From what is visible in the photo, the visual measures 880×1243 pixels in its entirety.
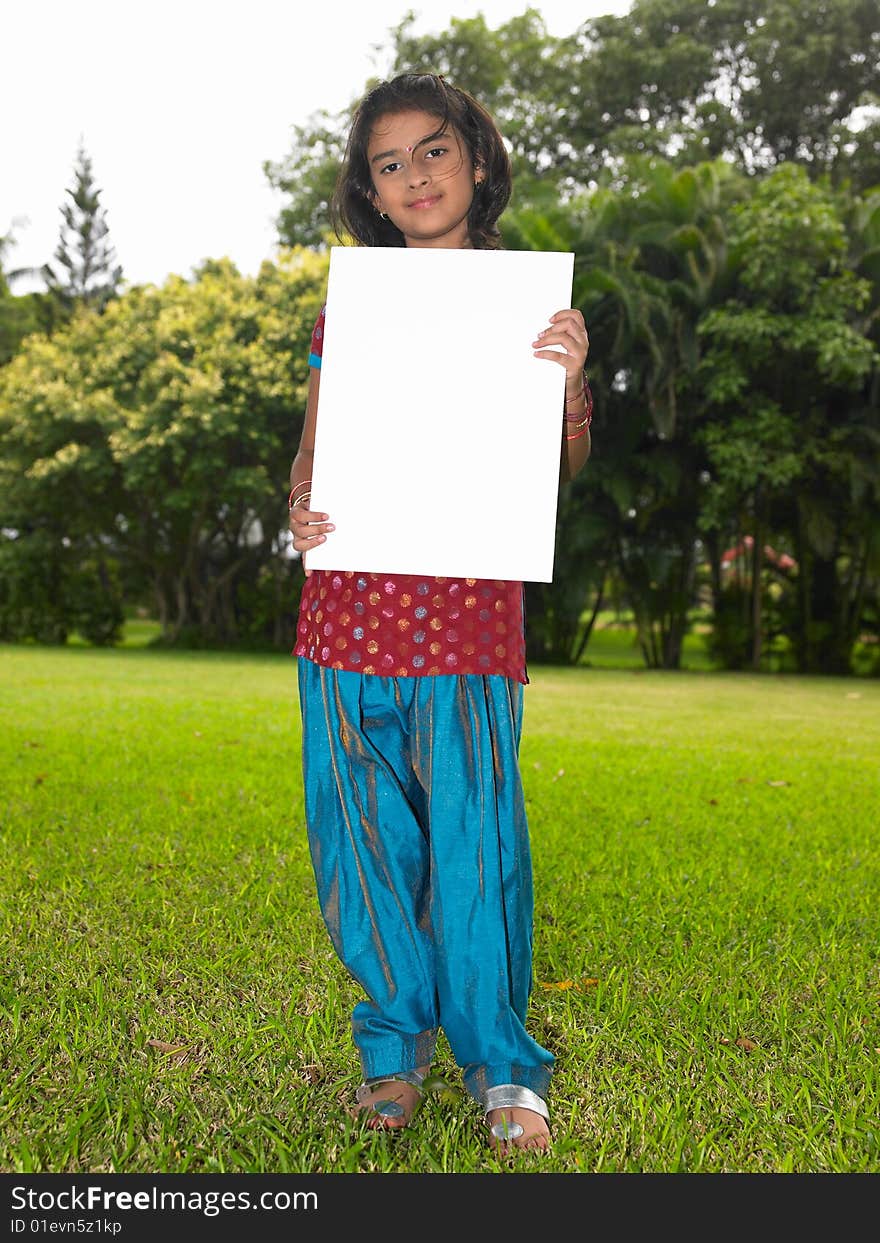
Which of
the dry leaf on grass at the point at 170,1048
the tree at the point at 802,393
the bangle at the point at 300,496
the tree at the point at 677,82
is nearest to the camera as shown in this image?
the bangle at the point at 300,496

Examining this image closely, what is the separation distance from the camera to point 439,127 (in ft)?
6.29

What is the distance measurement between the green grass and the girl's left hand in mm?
1255

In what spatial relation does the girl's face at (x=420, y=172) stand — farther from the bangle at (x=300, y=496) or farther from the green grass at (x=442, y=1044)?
the green grass at (x=442, y=1044)

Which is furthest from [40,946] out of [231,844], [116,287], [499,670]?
[116,287]

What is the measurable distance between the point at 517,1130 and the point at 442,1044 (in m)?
0.50

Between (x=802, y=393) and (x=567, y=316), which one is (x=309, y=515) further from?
(x=802, y=393)

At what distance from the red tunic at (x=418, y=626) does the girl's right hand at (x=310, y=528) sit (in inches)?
2.9

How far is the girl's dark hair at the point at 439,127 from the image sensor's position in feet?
6.35

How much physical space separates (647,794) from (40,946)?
2.95 m

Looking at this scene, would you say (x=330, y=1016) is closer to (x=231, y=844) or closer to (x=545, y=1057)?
(x=545, y=1057)

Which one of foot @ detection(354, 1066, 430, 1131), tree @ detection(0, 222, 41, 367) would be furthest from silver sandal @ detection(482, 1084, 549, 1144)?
tree @ detection(0, 222, 41, 367)

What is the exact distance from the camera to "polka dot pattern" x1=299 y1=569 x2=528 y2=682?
6.22 ft

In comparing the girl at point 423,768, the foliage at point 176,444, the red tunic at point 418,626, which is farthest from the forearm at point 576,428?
the foliage at point 176,444

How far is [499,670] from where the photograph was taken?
1909 millimetres
